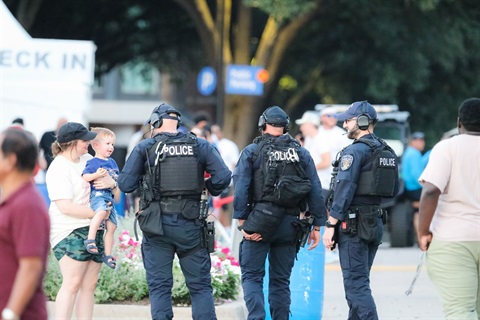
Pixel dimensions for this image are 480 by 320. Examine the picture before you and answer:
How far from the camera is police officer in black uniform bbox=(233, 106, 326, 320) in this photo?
8781mm

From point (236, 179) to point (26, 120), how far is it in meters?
7.76

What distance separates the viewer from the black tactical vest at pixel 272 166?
28.7 feet

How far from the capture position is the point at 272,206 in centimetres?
884

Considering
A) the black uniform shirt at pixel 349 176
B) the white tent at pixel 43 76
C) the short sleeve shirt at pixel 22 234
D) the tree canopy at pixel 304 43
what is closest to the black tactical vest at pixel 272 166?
the black uniform shirt at pixel 349 176

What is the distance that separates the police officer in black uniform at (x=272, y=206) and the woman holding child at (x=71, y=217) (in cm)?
113

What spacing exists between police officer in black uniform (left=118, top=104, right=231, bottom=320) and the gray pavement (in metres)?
1.47

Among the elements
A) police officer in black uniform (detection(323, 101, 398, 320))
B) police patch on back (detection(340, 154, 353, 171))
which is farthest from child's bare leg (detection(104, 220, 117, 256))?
police patch on back (detection(340, 154, 353, 171))

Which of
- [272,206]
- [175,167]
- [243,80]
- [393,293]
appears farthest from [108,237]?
[243,80]

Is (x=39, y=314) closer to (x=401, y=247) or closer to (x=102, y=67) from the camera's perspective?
(x=401, y=247)

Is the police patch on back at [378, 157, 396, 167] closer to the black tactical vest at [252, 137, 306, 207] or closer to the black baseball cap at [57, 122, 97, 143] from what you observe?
the black tactical vest at [252, 137, 306, 207]

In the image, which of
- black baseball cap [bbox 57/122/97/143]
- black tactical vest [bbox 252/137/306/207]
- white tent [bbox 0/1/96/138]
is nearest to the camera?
black baseball cap [bbox 57/122/97/143]

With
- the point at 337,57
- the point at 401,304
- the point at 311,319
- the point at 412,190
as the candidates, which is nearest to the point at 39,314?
the point at 311,319

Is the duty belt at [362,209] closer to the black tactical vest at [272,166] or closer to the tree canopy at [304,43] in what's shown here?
the black tactical vest at [272,166]

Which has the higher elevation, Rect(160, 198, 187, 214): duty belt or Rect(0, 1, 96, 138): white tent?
Rect(0, 1, 96, 138): white tent
